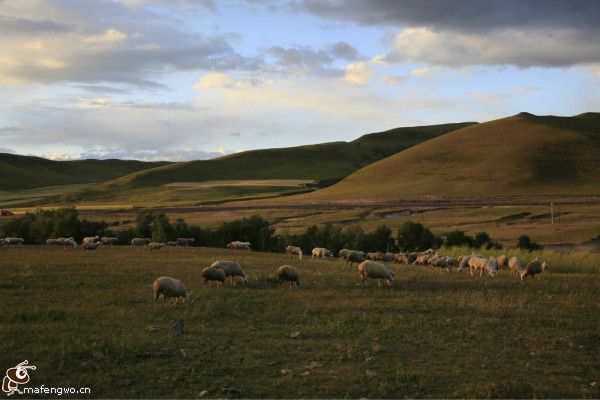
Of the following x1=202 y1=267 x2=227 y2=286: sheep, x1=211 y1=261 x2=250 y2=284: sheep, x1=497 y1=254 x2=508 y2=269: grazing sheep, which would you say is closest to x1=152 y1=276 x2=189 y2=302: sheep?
x1=202 y1=267 x2=227 y2=286: sheep

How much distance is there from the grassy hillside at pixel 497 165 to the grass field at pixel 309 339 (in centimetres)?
9721

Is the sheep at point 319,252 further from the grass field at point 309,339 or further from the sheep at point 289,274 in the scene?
the sheep at point 289,274

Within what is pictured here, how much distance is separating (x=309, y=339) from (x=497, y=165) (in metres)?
124

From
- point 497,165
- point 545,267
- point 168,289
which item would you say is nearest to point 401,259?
point 545,267

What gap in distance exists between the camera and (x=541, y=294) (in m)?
19.7

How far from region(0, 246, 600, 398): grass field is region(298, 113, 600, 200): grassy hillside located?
97.2 meters

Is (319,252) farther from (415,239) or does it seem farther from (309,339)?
(309,339)

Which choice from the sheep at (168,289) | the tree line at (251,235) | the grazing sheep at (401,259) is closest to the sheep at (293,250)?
the grazing sheep at (401,259)

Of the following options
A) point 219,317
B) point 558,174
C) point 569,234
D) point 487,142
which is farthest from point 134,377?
point 487,142

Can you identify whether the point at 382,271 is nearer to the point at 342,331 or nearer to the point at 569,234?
the point at 342,331

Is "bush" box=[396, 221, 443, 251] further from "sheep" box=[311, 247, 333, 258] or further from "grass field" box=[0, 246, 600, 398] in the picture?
"grass field" box=[0, 246, 600, 398]

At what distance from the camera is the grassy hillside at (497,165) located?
115 m

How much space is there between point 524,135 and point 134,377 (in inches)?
5920

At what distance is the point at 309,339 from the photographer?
13453 mm
